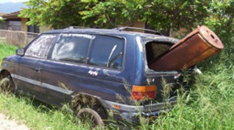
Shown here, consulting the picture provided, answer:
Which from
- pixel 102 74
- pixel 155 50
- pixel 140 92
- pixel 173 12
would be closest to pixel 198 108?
pixel 140 92

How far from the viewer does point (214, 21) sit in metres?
5.32

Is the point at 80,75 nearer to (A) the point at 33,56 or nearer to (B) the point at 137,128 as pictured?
(B) the point at 137,128

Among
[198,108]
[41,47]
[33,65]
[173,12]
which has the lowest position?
[198,108]

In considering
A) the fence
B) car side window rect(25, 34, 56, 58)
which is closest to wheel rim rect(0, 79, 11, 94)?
car side window rect(25, 34, 56, 58)

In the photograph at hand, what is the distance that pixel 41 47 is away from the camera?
4.68 meters

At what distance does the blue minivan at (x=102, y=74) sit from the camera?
3209 mm

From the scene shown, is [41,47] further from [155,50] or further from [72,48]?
[155,50]

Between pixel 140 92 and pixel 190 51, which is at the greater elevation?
pixel 190 51

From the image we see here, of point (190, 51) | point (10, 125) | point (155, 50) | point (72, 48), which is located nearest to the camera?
point (190, 51)

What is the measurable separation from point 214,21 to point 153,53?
206cm

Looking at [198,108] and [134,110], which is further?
[198,108]

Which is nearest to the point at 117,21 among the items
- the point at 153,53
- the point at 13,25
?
the point at 153,53

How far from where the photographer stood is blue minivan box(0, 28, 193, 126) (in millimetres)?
3209

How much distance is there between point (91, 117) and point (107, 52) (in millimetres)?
1016
